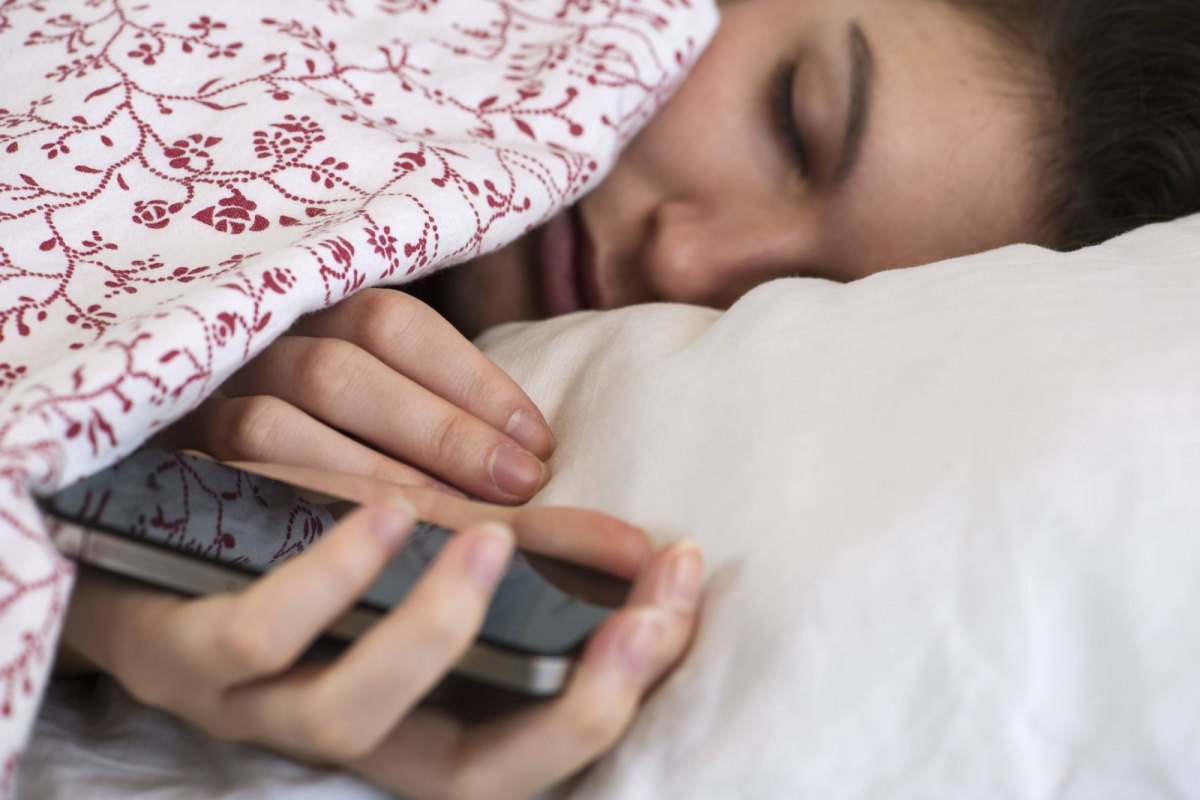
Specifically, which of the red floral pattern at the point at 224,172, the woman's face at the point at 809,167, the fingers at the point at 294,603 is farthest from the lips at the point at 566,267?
the fingers at the point at 294,603

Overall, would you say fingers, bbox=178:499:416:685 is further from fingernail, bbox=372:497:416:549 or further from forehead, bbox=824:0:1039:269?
forehead, bbox=824:0:1039:269

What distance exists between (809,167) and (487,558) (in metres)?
0.59

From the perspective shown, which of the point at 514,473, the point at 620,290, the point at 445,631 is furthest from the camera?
the point at 620,290

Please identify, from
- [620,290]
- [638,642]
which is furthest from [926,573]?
[620,290]

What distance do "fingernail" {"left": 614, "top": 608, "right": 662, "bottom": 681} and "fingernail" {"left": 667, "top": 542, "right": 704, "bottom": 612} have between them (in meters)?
0.02

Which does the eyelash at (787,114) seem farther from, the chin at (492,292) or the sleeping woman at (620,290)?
the chin at (492,292)

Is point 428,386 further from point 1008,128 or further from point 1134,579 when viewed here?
point 1008,128

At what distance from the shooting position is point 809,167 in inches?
32.8

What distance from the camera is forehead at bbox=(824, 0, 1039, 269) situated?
2.58ft

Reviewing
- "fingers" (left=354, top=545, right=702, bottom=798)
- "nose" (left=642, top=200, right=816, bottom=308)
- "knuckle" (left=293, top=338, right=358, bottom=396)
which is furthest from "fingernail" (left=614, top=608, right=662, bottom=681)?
"nose" (left=642, top=200, right=816, bottom=308)

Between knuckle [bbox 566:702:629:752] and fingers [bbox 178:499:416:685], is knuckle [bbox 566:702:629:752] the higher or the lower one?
the lower one

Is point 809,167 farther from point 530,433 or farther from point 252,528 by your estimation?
point 252,528

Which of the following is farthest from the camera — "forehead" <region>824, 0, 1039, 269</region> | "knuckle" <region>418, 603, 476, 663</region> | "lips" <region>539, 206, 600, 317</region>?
"lips" <region>539, 206, 600, 317</region>

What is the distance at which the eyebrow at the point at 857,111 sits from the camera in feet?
2.59
